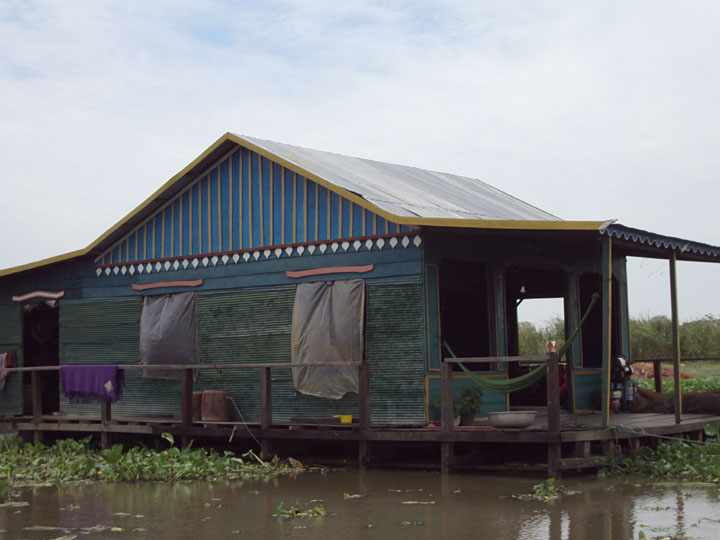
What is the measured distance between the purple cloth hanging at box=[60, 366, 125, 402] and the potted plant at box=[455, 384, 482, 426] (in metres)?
6.04

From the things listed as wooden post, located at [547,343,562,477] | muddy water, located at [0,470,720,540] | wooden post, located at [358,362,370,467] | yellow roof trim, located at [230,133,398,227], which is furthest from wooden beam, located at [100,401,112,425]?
wooden post, located at [547,343,562,477]

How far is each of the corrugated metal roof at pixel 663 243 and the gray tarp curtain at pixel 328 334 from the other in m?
3.93

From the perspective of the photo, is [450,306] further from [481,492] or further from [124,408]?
[124,408]

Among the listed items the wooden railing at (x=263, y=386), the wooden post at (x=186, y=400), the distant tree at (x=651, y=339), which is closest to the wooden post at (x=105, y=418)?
the wooden railing at (x=263, y=386)

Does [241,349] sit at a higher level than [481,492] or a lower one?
higher

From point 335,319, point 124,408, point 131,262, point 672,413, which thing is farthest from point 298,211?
point 672,413

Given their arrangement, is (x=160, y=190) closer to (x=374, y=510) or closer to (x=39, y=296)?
(x=39, y=296)

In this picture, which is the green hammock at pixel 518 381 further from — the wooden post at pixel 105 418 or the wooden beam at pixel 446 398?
the wooden post at pixel 105 418

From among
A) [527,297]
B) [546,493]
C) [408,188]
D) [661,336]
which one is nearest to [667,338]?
[661,336]

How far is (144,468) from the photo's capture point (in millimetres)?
13211

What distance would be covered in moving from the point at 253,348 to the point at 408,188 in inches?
145

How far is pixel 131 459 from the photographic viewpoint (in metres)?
13.5

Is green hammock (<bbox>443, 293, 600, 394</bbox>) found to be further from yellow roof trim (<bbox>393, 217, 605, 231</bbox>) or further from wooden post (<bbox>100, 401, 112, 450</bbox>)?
wooden post (<bbox>100, 401, 112, 450</bbox>)

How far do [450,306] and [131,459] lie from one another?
16.7ft
